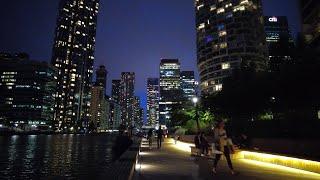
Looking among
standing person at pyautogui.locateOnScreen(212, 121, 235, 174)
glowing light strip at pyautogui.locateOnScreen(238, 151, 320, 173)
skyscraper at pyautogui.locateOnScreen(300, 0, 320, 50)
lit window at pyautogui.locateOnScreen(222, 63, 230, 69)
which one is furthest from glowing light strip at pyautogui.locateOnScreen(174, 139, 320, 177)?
lit window at pyautogui.locateOnScreen(222, 63, 230, 69)

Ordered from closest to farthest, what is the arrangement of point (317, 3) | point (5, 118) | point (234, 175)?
point (234, 175)
point (317, 3)
point (5, 118)

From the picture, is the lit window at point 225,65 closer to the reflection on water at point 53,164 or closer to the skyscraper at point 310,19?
the skyscraper at point 310,19

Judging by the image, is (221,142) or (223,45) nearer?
(221,142)

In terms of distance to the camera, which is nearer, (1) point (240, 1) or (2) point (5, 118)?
(1) point (240, 1)

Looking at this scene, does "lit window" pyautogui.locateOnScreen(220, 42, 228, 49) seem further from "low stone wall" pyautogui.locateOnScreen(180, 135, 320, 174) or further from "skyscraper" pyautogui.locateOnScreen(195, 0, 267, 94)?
"low stone wall" pyautogui.locateOnScreen(180, 135, 320, 174)

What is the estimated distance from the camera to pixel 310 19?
204 feet

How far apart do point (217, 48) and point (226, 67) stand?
415 inches

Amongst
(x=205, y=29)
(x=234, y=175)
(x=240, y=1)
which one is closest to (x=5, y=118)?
(x=205, y=29)

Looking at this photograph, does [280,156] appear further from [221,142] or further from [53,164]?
[53,164]

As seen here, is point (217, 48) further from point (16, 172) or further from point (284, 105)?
point (16, 172)

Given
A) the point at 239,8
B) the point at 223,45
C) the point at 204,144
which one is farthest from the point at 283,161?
the point at 239,8

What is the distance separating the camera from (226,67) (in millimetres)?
132000

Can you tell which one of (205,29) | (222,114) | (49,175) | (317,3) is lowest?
(49,175)

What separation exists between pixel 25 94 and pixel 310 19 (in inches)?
6073
